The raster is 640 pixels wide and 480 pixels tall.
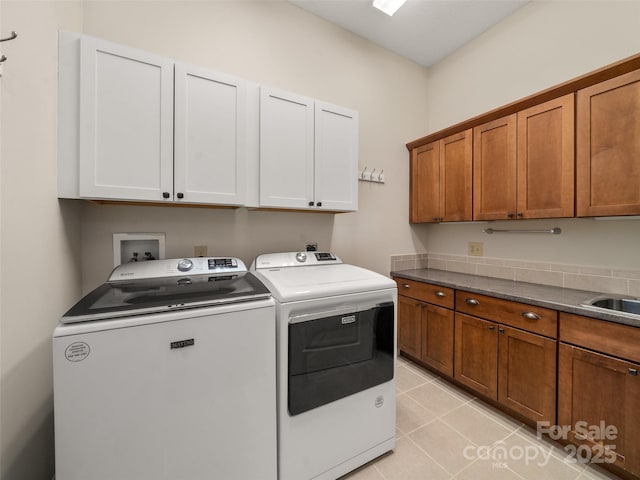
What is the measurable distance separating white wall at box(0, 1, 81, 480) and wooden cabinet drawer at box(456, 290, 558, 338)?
248cm

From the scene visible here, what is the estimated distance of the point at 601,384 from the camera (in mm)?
1347

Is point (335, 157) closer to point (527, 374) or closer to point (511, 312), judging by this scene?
point (511, 312)

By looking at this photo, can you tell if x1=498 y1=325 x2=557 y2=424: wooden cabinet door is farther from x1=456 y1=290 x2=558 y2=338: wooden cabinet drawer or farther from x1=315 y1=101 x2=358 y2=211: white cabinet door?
x1=315 y1=101 x2=358 y2=211: white cabinet door

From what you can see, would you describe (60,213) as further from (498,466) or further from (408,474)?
(498,466)

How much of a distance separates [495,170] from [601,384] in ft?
4.97

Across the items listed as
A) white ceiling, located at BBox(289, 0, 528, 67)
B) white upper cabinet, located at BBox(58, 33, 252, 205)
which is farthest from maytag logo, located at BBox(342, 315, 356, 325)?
white ceiling, located at BBox(289, 0, 528, 67)

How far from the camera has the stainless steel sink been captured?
1.59 m

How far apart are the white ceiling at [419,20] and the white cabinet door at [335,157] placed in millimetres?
974

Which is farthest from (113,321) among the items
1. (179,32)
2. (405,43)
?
(405,43)

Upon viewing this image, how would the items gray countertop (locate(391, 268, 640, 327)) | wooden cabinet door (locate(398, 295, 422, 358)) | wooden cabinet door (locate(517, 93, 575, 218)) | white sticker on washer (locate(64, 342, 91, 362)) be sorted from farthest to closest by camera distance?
wooden cabinet door (locate(398, 295, 422, 358))
wooden cabinet door (locate(517, 93, 575, 218))
gray countertop (locate(391, 268, 640, 327))
white sticker on washer (locate(64, 342, 91, 362))

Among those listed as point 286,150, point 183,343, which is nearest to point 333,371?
point 183,343

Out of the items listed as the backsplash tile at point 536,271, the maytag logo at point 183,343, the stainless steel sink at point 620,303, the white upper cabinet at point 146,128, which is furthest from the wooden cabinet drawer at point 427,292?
the maytag logo at point 183,343

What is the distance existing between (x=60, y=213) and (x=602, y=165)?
3030mm

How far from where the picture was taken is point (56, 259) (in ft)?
4.00
